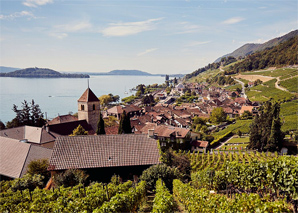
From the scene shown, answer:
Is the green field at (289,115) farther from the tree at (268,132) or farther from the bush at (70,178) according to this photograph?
the bush at (70,178)

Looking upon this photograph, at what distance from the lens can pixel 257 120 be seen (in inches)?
1631

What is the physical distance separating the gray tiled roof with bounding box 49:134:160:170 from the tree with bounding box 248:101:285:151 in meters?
24.4

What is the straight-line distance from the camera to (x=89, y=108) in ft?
138

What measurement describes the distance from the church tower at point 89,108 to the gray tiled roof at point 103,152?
1922 centimetres

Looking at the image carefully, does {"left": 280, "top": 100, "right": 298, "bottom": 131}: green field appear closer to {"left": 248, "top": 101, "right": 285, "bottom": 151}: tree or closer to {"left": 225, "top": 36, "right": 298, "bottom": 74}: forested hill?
{"left": 248, "top": 101, "right": 285, "bottom": 151}: tree

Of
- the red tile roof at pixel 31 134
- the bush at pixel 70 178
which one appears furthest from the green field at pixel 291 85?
the bush at pixel 70 178

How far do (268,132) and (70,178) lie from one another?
112 ft

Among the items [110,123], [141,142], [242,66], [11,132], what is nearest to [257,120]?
[141,142]

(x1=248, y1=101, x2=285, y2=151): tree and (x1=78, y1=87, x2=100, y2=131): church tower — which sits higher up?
(x1=78, y1=87, x2=100, y2=131): church tower

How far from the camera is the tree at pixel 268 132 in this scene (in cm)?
3662

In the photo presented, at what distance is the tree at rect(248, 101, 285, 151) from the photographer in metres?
36.6

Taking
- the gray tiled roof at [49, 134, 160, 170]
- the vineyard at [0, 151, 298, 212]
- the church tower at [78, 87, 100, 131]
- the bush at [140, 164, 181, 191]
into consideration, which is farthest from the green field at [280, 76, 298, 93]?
the vineyard at [0, 151, 298, 212]

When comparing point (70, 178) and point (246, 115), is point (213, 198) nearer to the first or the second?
point (70, 178)

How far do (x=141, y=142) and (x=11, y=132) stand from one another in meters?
26.3
